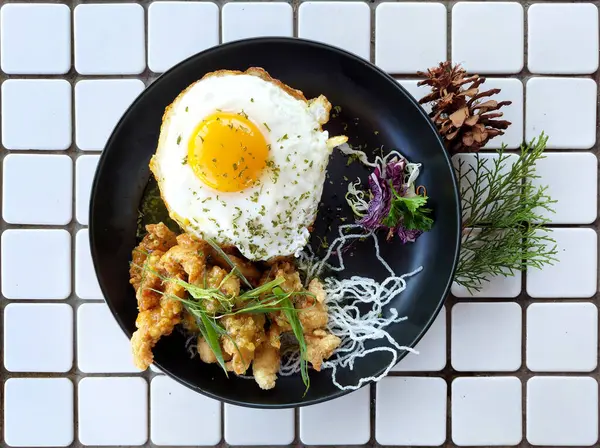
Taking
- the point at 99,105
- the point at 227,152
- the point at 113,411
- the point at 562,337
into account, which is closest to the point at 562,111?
the point at 562,337

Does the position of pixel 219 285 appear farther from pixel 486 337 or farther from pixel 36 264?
pixel 486 337

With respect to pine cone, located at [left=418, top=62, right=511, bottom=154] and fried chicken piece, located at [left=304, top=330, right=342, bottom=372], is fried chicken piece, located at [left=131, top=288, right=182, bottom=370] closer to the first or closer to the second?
fried chicken piece, located at [left=304, top=330, right=342, bottom=372]

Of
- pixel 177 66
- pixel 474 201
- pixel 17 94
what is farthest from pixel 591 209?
pixel 17 94

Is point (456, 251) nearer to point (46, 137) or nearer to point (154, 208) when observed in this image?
point (154, 208)

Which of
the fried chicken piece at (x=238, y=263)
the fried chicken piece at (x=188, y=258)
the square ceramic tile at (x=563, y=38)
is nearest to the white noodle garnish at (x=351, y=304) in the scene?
the fried chicken piece at (x=238, y=263)

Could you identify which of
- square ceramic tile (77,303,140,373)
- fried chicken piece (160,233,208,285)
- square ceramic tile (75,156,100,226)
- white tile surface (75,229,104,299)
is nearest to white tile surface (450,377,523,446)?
fried chicken piece (160,233,208,285)

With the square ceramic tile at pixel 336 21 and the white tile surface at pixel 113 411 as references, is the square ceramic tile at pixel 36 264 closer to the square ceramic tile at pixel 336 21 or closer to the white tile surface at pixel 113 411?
the white tile surface at pixel 113 411
